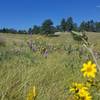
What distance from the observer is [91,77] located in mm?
2020

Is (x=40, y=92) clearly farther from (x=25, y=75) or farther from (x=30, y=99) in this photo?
(x=30, y=99)

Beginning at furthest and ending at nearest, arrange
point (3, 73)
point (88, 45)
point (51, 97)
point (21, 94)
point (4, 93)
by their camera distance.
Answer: point (3, 73)
point (51, 97)
point (21, 94)
point (4, 93)
point (88, 45)

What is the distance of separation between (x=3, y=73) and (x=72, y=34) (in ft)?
6.62

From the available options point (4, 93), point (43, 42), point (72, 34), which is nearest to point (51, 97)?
point (4, 93)

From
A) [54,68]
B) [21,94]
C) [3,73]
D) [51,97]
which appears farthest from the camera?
[54,68]

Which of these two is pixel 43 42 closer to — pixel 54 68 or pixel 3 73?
pixel 54 68

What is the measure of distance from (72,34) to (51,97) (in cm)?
168

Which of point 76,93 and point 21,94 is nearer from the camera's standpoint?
point 76,93

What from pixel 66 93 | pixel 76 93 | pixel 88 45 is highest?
pixel 88 45

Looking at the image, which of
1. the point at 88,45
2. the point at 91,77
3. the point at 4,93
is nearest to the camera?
the point at 88,45

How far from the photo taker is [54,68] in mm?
4965

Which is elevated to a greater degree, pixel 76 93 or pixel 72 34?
pixel 72 34

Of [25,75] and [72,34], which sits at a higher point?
[72,34]

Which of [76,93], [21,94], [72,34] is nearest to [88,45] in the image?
[72,34]
